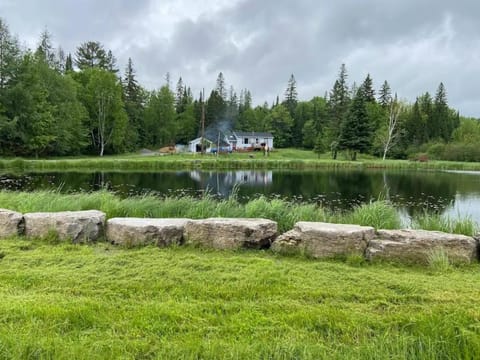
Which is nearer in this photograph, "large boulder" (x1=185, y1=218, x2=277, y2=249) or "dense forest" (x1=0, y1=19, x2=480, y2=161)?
"large boulder" (x1=185, y1=218, x2=277, y2=249)

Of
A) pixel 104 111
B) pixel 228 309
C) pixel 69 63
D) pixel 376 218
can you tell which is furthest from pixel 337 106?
pixel 228 309

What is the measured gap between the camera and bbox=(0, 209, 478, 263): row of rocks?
450 cm

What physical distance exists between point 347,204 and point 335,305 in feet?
36.1

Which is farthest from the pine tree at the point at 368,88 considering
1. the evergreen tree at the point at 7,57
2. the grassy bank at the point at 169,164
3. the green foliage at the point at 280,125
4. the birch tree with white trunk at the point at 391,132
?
the evergreen tree at the point at 7,57

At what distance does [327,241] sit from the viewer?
15.1ft

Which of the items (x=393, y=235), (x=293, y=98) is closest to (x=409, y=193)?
(x=393, y=235)

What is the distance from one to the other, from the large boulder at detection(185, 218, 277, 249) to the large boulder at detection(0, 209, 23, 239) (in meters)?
2.63

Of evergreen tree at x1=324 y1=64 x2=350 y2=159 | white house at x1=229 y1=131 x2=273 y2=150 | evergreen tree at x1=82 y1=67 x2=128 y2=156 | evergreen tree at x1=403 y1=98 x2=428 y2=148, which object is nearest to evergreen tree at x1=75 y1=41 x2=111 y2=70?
evergreen tree at x1=82 y1=67 x2=128 y2=156

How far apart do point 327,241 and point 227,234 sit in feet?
4.51

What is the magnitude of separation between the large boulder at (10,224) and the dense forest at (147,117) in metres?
32.3

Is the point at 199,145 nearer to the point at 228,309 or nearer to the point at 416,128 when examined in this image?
the point at 416,128

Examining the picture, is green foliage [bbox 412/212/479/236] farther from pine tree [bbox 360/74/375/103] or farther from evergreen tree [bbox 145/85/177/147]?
pine tree [bbox 360/74/375/103]

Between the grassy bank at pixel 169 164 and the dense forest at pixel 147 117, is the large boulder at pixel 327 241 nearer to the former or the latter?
the grassy bank at pixel 169 164

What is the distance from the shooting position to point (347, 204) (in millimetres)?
13422
